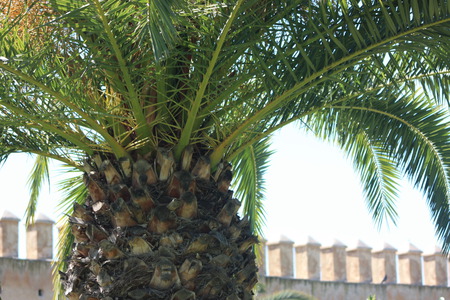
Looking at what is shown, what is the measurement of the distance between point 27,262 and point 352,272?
7668mm

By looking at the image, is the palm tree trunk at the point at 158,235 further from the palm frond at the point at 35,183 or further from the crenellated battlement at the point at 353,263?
the crenellated battlement at the point at 353,263

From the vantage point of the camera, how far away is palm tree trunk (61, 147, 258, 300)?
572cm

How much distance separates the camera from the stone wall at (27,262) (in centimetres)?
1374

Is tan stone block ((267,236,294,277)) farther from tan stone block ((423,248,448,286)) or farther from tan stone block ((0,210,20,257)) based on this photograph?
tan stone block ((0,210,20,257))

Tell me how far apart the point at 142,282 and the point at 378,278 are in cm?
1424

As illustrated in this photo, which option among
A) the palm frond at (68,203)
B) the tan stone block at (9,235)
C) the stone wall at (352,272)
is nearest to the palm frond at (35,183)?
the palm frond at (68,203)

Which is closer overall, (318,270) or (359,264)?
(318,270)

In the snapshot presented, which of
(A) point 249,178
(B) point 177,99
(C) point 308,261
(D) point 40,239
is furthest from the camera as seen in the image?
(C) point 308,261

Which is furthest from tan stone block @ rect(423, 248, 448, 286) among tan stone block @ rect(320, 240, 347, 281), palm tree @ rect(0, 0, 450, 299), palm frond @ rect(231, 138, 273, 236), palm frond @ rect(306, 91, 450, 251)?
palm tree @ rect(0, 0, 450, 299)

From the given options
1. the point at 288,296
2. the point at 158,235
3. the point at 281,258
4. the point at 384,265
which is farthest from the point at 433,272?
the point at 158,235

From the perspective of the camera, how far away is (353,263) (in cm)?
1862

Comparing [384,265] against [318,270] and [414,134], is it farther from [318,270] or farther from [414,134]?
[414,134]

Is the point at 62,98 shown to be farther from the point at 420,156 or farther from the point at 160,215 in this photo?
the point at 420,156

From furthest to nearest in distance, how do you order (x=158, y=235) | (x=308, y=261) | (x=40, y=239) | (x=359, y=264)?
(x=359, y=264)
(x=308, y=261)
(x=40, y=239)
(x=158, y=235)
